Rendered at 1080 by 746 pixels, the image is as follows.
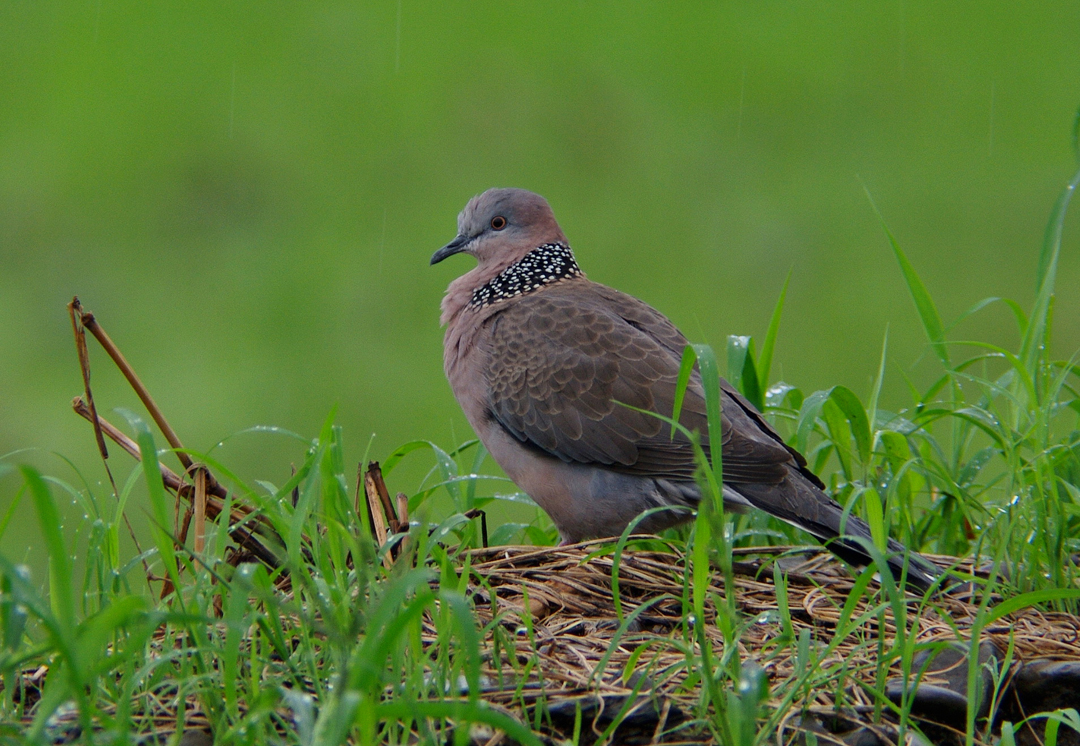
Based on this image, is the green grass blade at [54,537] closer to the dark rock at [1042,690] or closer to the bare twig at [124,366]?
the bare twig at [124,366]

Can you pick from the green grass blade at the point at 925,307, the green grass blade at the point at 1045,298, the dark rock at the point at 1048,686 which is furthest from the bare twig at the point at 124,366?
the green grass blade at the point at 1045,298

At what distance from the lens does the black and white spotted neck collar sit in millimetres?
4488

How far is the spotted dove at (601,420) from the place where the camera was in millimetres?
3527

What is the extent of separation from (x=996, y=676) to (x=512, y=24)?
7721mm

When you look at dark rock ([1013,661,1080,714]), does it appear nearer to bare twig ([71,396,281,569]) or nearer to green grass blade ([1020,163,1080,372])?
green grass blade ([1020,163,1080,372])

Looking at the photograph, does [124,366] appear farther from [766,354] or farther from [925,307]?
[925,307]

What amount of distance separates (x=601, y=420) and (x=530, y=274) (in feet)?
3.13

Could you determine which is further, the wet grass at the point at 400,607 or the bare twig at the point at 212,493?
the bare twig at the point at 212,493

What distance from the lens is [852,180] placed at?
841 cm

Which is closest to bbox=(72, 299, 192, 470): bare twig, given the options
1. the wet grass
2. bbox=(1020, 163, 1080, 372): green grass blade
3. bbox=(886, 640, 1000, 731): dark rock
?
the wet grass

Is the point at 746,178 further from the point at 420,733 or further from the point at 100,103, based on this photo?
the point at 420,733

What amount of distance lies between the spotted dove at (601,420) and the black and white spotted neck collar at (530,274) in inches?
4.3

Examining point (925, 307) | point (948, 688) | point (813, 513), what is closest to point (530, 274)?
point (925, 307)

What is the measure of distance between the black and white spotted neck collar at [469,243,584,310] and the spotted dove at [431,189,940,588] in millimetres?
110
